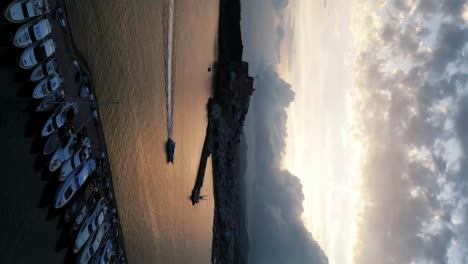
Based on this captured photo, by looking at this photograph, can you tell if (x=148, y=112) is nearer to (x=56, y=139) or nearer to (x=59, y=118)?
(x=59, y=118)

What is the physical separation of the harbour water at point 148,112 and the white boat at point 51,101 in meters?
3.53

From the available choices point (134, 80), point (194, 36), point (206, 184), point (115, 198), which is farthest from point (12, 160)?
point (206, 184)

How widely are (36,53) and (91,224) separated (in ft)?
35.6

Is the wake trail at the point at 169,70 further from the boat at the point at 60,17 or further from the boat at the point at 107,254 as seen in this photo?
the boat at the point at 60,17

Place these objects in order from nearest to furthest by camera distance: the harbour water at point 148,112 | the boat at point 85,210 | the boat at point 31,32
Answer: the boat at point 31,32 < the boat at point 85,210 < the harbour water at point 148,112

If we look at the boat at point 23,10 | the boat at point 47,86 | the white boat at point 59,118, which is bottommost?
the white boat at point 59,118

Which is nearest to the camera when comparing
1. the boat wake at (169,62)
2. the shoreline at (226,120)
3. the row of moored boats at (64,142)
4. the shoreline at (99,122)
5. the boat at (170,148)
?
the row of moored boats at (64,142)

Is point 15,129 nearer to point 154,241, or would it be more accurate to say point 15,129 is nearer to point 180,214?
point 154,241

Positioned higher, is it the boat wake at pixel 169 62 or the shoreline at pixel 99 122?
the boat wake at pixel 169 62

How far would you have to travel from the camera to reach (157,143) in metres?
32.7

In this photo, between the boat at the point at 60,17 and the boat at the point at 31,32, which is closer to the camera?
the boat at the point at 31,32

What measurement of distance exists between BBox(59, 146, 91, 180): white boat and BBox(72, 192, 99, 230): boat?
8.09 feet

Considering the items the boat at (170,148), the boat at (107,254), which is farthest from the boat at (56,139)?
the boat at (170,148)

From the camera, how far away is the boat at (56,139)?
1897 cm
